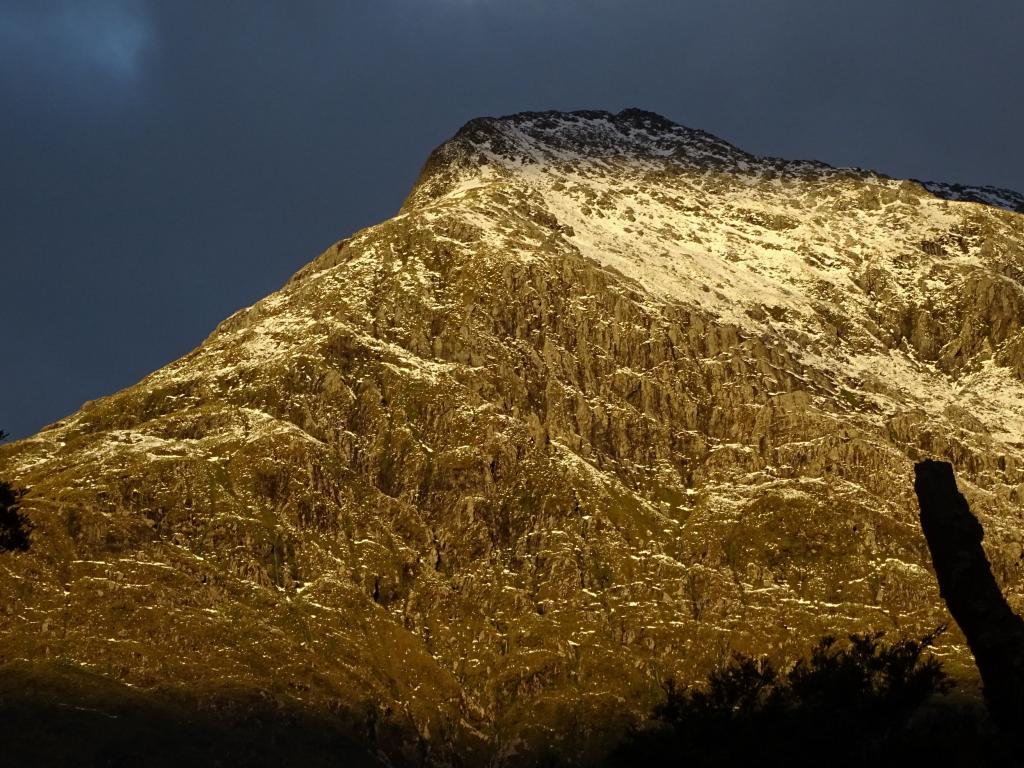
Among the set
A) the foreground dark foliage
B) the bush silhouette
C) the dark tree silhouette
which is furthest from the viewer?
the bush silhouette

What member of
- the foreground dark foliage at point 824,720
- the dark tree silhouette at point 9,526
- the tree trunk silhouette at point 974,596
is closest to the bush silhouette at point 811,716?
the foreground dark foliage at point 824,720

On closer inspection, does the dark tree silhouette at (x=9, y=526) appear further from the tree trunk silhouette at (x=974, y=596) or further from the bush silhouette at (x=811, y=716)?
the tree trunk silhouette at (x=974, y=596)

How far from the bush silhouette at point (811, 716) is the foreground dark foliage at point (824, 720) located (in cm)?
4

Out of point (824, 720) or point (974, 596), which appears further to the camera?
point (824, 720)

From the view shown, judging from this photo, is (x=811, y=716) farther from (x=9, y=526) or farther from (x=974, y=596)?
(x=9, y=526)

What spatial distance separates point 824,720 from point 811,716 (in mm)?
922

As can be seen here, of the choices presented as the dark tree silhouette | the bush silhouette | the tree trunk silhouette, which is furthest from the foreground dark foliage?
the dark tree silhouette

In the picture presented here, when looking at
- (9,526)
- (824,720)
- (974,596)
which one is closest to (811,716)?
(824,720)

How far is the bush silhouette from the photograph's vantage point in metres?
47.9

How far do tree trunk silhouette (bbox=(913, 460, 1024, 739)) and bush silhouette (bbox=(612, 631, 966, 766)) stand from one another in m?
15.3

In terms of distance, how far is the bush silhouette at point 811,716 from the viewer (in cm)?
4794

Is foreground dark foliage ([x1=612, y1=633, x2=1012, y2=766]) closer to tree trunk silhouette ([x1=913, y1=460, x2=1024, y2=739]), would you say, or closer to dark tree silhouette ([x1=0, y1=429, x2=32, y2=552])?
tree trunk silhouette ([x1=913, y1=460, x2=1024, y2=739])

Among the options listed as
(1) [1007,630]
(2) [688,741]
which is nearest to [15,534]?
Result: (2) [688,741]

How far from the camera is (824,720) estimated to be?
162 ft
